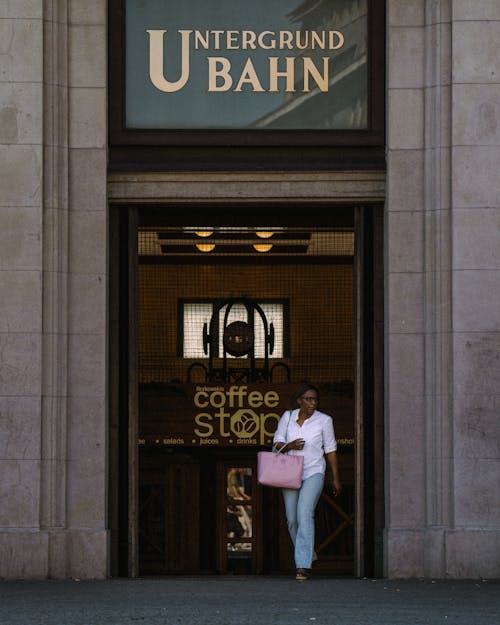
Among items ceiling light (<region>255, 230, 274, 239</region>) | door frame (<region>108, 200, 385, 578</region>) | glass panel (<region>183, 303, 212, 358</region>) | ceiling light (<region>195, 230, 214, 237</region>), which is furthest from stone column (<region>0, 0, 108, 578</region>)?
glass panel (<region>183, 303, 212, 358</region>)

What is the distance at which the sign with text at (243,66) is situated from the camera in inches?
615

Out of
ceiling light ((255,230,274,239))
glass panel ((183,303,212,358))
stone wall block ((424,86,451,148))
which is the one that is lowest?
glass panel ((183,303,212,358))

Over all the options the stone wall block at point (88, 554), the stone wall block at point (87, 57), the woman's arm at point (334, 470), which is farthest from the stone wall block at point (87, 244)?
the woman's arm at point (334, 470)

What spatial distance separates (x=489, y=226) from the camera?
49.0ft

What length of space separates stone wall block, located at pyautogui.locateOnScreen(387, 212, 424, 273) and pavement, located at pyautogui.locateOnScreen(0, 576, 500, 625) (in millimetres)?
3011

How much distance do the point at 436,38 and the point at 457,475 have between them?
4206mm

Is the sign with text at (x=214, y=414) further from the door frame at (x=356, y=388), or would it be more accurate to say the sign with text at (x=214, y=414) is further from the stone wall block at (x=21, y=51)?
the stone wall block at (x=21, y=51)

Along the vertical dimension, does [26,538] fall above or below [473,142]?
below

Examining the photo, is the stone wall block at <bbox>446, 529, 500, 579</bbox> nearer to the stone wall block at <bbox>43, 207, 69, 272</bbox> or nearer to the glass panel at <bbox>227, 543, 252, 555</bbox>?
the glass panel at <bbox>227, 543, 252, 555</bbox>

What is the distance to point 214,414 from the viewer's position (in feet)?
58.1

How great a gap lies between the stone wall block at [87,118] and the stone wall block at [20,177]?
49 cm

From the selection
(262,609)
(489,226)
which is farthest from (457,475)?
(262,609)

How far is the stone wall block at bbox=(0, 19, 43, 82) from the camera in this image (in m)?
15.0

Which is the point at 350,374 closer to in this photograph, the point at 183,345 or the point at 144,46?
the point at 183,345
